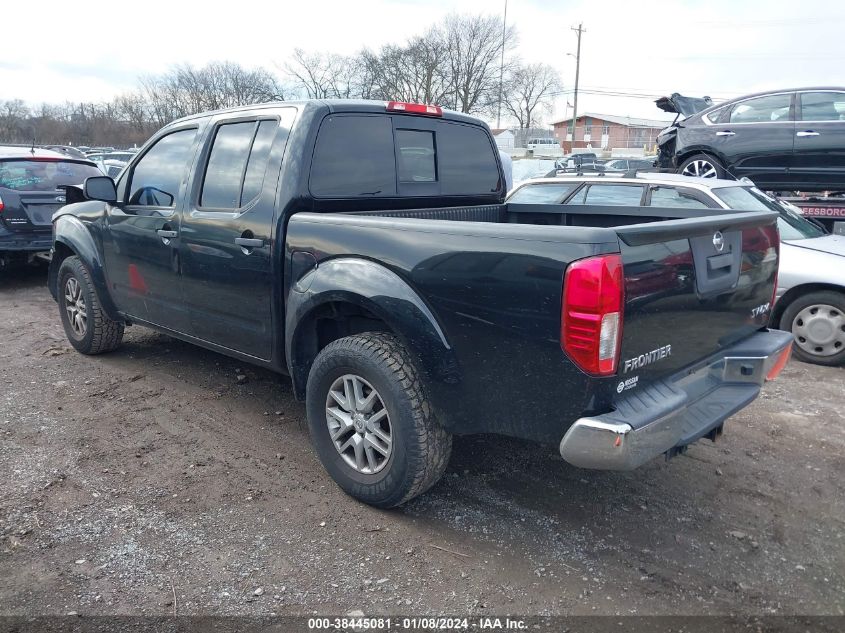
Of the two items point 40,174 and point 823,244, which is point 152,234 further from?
point 823,244

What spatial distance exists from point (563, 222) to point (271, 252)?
205cm

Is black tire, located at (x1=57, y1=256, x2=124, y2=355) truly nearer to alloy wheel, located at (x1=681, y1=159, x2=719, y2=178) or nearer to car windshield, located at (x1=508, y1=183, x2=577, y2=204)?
car windshield, located at (x1=508, y1=183, x2=577, y2=204)

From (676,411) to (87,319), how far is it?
4.80m

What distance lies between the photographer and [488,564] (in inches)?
115

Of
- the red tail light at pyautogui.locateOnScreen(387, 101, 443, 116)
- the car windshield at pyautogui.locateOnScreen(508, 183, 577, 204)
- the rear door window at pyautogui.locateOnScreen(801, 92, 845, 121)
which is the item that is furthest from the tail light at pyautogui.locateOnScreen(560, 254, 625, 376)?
the rear door window at pyautogui.locateOnScreen(801, 92, 845, 121)

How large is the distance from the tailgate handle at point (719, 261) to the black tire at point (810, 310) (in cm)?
327

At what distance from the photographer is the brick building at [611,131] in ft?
229

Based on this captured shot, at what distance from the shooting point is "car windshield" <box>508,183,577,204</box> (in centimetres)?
676

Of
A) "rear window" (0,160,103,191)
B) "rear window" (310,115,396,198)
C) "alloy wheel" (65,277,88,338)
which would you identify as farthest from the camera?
A: "rear window" (0,160,103,191)

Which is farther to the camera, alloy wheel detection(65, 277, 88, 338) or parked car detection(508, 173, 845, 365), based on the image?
parked car detection(508, 173, 845, 365)

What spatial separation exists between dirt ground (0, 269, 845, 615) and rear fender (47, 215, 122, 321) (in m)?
0.87

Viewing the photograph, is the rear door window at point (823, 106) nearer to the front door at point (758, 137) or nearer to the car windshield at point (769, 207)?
the front door at point (758, 137)

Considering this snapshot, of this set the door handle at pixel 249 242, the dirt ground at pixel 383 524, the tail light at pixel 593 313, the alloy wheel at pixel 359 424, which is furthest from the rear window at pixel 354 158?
the tail light at pixel 593 313

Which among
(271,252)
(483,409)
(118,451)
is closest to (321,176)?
(271,252)
